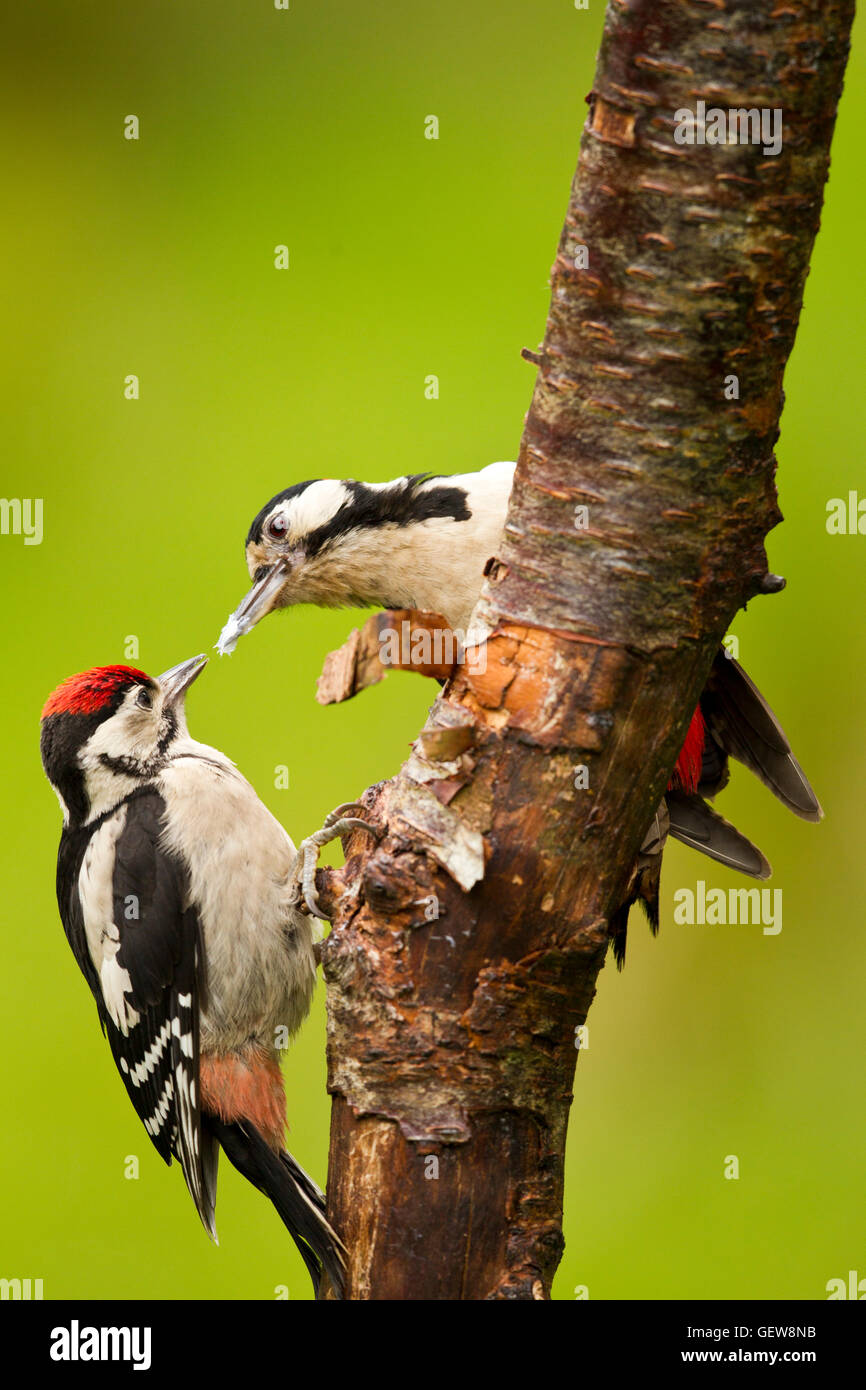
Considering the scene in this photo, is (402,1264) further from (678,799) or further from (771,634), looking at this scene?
(771,634)

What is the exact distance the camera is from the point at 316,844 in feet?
5.88

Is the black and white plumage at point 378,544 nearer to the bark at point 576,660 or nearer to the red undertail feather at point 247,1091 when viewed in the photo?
the bark at point 576,660

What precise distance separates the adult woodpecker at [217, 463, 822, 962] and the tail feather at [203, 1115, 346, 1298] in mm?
568

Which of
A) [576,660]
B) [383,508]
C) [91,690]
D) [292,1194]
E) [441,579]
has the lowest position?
[292,1194]

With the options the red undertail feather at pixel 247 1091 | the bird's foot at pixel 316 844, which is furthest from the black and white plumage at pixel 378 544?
the red undertail feather at pixel 247 1091

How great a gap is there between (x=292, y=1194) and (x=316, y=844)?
500 mm

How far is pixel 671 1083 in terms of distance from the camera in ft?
10.3

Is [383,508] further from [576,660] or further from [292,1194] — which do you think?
[292,1194]

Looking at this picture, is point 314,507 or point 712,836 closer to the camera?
point 712,836

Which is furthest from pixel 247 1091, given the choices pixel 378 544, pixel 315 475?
pixel 315 475

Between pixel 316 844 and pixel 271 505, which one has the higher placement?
pixel 271 505

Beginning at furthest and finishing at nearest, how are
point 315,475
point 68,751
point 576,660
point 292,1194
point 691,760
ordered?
point 315,475
point 68,751
point 691,760
point 292,1194
point 576,660

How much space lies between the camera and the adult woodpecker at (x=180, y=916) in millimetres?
2002
